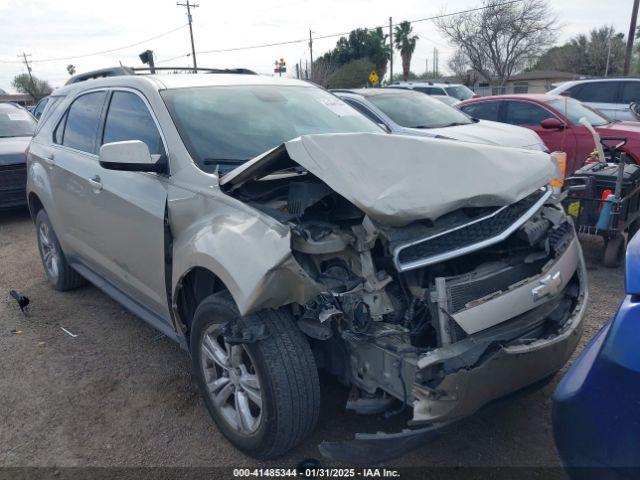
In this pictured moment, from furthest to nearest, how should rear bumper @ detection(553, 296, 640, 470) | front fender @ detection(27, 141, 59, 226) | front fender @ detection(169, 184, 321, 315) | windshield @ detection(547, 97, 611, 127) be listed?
windshield @ detection(547, 97, 611, 127) → front fender @ detection(27, 141, 59, 226) → front fender @ detection(169, 184, 321, 315) → rear bumper @ detection(553, 296, 640, 470)

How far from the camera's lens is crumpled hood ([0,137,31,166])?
319 inches

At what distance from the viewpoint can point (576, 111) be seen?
28.8 feet

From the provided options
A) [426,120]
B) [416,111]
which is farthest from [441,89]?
[426,120]

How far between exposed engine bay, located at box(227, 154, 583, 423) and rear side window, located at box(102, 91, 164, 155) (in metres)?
1.09

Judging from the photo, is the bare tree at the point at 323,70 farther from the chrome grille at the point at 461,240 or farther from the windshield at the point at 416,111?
the chrome grille at the point at 461,240

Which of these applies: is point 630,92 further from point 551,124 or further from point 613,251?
point 613,251

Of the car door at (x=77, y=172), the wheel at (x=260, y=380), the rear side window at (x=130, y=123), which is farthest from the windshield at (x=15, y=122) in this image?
the wheel at (x=260, y=380)

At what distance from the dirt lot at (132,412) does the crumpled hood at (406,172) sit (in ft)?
3.10

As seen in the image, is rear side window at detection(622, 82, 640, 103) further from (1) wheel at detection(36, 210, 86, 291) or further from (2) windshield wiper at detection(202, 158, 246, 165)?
(1) wheel at detection(36, 210, 86, 291)

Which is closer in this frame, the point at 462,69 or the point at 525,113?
the point at 525,113

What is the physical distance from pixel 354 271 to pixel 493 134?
5986 mm

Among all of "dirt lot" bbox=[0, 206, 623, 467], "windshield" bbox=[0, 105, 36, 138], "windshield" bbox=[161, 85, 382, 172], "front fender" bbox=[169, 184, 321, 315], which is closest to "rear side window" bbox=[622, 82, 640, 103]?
"dirt lot" bbox=[0, 206, 623, 467]

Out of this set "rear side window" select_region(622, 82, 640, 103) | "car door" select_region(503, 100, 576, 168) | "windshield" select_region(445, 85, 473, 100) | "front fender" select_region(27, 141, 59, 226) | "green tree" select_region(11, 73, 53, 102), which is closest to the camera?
"front fender" select_region(27, 141, 59, 226)

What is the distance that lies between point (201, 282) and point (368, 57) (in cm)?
5095
